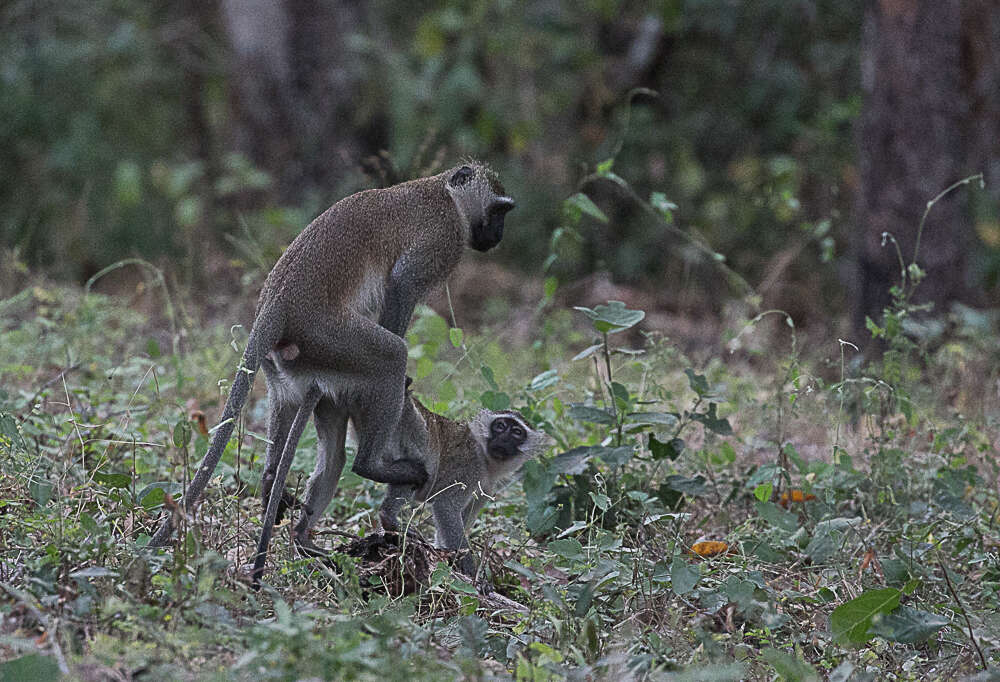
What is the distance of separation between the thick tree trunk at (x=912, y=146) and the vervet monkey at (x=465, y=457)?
421 cm

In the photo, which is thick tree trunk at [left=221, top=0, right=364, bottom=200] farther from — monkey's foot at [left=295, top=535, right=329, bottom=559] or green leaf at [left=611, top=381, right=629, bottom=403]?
monkey's foot at [left=295, top=535, right=329, bottom=559]

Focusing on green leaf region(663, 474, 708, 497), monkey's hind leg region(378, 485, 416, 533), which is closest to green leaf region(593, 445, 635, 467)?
green leaf region(663, 474, 708, 497)

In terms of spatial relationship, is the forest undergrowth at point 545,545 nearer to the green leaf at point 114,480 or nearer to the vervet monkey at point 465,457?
the green leaf at point 114,480

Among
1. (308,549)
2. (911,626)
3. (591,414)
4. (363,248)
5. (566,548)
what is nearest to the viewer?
(911,626)

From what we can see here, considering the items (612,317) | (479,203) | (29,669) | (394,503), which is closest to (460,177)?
(479,203)

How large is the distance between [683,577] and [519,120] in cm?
952

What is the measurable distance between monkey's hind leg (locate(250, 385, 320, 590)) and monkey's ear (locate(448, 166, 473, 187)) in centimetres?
123

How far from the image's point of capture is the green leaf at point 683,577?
3.91m

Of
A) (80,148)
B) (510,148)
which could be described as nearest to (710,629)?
(510,148)

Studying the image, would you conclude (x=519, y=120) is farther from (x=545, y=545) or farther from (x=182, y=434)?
(x=182, y=434)

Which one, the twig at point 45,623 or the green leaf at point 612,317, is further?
the green leaf at point 612,317

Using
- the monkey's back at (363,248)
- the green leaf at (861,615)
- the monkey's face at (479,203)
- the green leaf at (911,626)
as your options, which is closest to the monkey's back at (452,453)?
the monkey's back at (363,248)

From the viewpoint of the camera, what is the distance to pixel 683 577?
12.9 feet

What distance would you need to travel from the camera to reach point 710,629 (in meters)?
4.05
